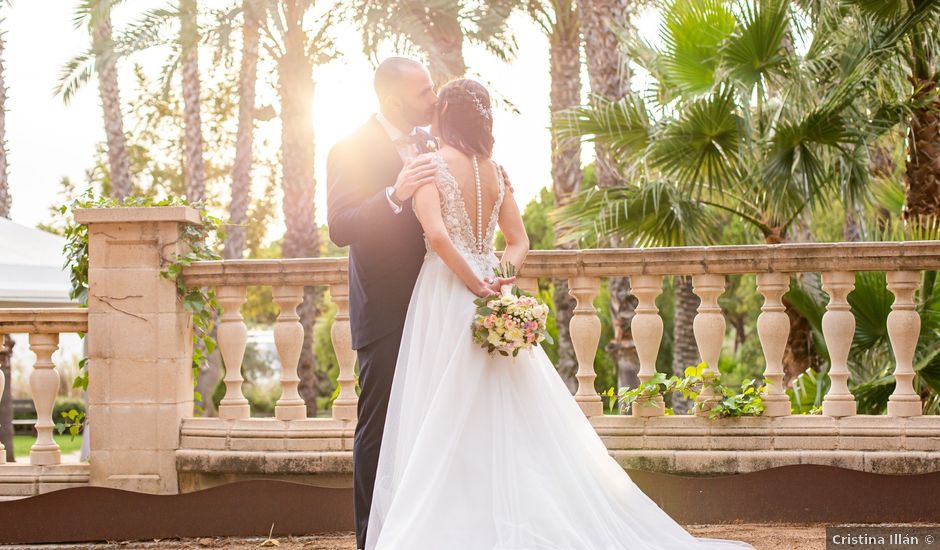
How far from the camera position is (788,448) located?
5441mm

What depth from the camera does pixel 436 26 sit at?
15.3 m

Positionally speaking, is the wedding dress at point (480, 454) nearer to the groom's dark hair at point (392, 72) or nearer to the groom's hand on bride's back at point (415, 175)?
the groom's hand on bride's back at point (415, 175)

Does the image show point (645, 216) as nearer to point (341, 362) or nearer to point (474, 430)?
point (341, 362)

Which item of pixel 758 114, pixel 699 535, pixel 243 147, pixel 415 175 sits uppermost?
pixel 243 147

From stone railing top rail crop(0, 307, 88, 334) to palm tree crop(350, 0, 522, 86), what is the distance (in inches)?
344

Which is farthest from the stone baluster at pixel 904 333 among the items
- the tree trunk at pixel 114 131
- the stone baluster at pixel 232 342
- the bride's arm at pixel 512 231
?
the tree trunk at pixel 114 131

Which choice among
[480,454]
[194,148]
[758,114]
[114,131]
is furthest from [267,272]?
[114,131]

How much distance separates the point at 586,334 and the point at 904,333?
1.59 meters

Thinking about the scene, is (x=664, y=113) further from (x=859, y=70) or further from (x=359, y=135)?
(x=359, y=135)

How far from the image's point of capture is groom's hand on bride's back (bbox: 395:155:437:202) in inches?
157

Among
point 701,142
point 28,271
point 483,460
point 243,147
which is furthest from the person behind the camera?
point 243,147

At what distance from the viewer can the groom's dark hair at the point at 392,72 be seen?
14.0 ft

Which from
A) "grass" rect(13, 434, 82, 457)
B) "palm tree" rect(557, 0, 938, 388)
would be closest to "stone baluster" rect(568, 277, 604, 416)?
"palm tree" rect(557, 0, 938, 388)

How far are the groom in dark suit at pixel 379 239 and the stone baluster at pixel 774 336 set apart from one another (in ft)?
6.82
